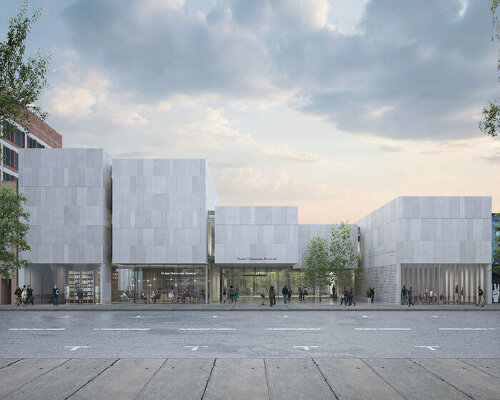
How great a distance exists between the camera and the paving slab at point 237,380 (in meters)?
11.4

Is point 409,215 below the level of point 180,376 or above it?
above

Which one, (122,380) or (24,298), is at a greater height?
(122,380)

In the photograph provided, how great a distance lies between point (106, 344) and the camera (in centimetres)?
1916

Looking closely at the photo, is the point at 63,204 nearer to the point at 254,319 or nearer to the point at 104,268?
the point at 104,268

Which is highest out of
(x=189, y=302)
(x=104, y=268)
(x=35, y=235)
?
(x=35, y=235)

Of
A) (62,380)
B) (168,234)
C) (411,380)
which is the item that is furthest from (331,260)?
(62,380)

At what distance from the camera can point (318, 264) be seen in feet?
178

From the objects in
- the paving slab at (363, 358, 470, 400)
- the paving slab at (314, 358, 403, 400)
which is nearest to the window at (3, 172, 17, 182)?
the paving slab at (314, 358, 403, 400)

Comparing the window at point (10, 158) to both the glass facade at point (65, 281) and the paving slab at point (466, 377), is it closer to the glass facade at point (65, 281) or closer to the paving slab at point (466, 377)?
the glass facade at point (65, 281)

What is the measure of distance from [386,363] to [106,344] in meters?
9.77

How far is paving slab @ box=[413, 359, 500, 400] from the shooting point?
11.7 meters

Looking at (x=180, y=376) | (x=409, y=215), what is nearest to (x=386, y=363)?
(x=180, y=376)

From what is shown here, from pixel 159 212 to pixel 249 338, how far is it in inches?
1119

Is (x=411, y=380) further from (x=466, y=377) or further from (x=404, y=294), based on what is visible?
(x=404, y=294)
